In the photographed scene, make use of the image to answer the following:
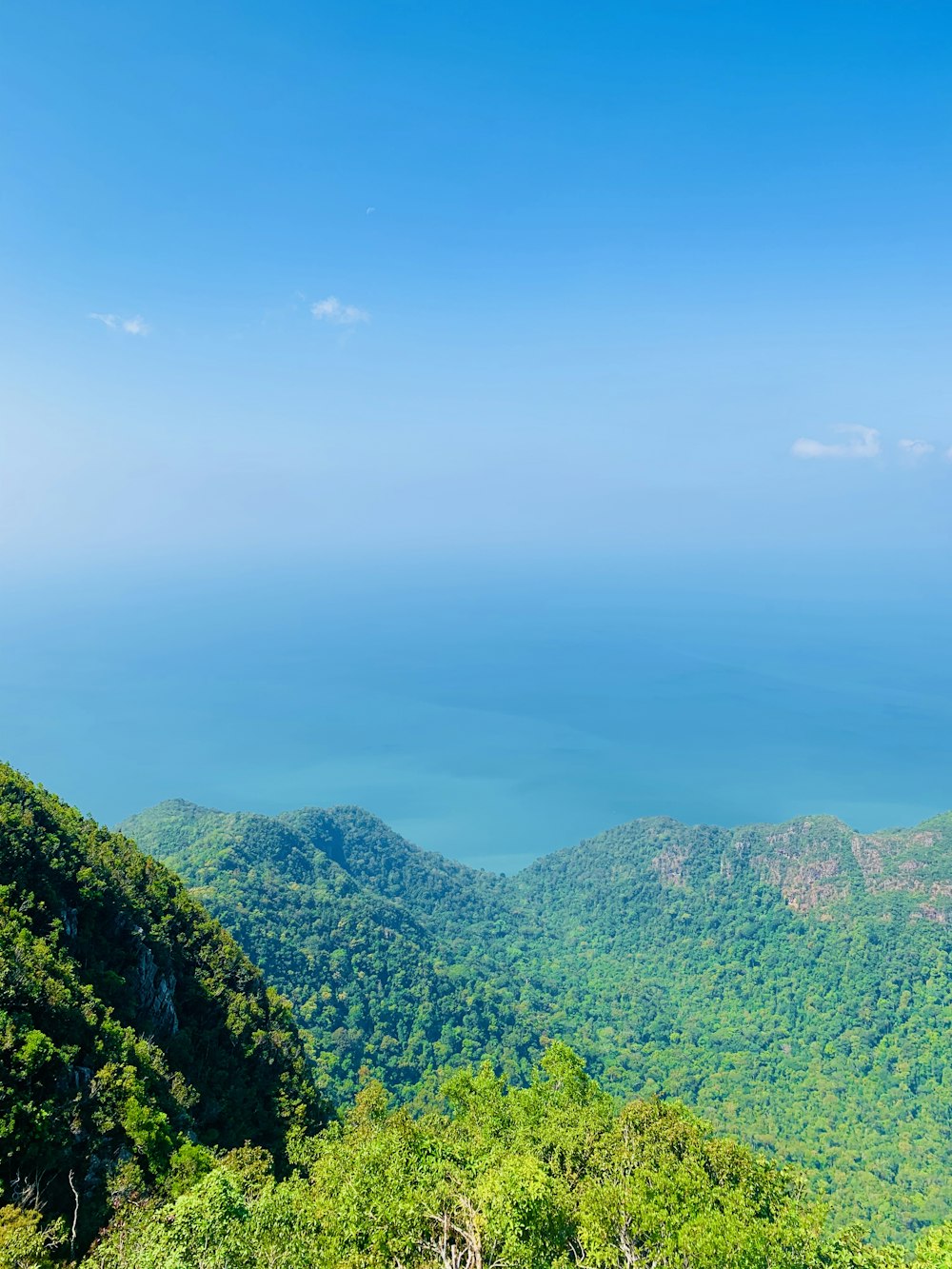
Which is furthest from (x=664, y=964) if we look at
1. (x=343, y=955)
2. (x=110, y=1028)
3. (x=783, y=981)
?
(x=110, y=1028)

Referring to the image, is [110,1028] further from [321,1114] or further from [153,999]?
[321,1114]

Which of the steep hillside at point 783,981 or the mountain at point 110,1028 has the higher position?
the mountain at point 110,1028

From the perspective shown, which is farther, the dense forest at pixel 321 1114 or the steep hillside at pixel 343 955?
the steep hillside at pixel 343 955

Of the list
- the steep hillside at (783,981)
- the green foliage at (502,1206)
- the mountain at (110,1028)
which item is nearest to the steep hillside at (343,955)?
the steep hillside at (783,981)

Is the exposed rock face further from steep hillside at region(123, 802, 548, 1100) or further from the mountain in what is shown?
steep hillside at region(123, 802, 548, 1100)

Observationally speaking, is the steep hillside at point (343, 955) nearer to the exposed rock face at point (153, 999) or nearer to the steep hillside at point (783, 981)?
the steep hillside at point (783, 981)

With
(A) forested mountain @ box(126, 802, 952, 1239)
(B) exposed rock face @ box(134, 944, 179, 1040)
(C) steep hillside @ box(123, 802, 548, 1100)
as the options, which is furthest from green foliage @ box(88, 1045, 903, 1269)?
(C) steep hillside @ box(123, 802, 548, 1100)
